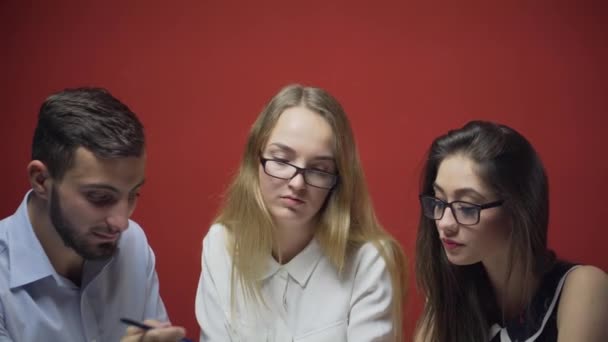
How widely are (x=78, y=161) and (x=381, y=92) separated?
3.91ft

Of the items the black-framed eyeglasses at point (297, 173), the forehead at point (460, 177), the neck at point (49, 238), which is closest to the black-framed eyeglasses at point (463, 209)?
the forehead at point (460, 177)

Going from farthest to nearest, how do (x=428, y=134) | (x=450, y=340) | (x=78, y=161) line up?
(x=428, y=134) < (x=450, y=340) < (x=78, y=161)

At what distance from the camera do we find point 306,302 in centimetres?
200

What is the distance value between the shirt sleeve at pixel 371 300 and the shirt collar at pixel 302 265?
126mm

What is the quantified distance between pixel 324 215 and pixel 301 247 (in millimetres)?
130

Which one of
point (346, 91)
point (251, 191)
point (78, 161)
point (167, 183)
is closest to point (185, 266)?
point (167, 183)

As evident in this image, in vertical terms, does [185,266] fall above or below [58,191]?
below

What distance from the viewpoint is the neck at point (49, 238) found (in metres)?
1.72

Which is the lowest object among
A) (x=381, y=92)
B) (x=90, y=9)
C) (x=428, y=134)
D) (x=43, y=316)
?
(x=43, y=316)

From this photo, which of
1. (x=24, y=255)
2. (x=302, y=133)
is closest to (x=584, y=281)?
(x=302, y=133)

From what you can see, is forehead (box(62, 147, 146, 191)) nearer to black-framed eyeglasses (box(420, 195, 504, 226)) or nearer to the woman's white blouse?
the woman's white blouse

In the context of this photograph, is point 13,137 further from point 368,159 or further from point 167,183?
point 368,159

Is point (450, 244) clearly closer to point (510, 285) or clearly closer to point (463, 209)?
point (463, 209)

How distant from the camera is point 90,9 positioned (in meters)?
2.54
